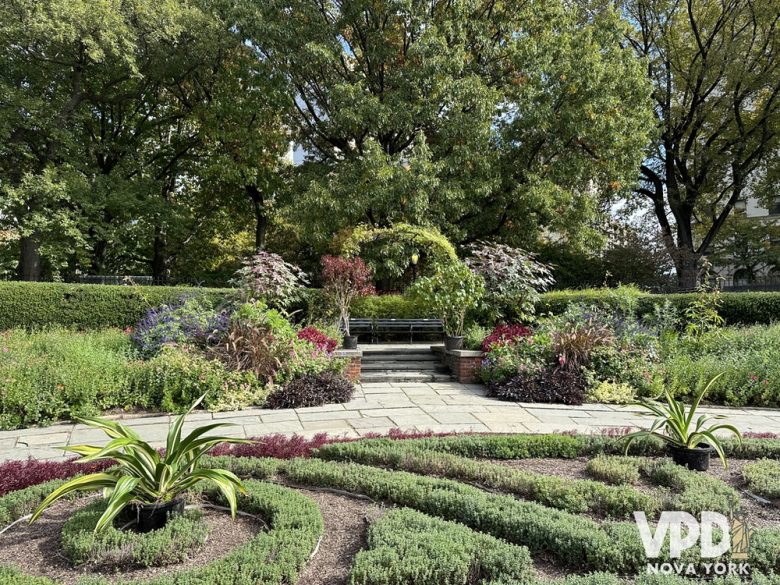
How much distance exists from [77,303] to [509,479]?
9.67m

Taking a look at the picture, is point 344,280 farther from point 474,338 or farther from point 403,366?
point 474,338

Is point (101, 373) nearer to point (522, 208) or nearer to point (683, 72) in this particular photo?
point (522, 208)

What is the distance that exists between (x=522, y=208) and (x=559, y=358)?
7290 mm

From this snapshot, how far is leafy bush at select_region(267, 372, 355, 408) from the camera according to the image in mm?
6215

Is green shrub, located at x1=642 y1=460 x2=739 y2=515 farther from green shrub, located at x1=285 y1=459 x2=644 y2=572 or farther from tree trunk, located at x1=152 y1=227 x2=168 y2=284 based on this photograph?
tree trunk, located at x1=152 y1=227 x2=168 y2=284

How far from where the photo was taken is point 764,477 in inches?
129

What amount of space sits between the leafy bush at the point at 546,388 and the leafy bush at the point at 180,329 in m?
4.35

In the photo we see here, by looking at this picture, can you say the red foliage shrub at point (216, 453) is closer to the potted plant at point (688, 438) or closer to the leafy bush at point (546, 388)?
the potted plant at point (688, 438)

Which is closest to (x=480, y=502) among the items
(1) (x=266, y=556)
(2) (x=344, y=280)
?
(1) (x=266, y=556)

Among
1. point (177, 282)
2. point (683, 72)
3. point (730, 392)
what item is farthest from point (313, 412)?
point (683, 72)

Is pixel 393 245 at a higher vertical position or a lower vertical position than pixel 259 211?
lower

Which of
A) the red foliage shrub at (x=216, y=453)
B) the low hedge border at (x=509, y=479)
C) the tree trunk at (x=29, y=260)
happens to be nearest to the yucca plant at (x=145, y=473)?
the red foliage shrub at (x=216, y=453)

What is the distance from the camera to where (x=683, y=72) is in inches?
678

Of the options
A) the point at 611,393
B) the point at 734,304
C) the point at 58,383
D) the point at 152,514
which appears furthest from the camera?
the point at 734,304
